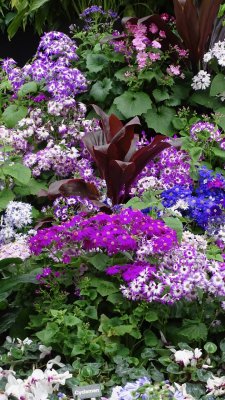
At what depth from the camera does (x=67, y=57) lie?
4.17m

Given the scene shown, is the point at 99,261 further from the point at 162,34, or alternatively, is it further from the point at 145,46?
the point at 162,34

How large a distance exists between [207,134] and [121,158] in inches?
19.0

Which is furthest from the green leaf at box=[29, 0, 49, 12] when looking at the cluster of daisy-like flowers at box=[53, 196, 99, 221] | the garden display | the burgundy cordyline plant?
the cluster of daisy-like flowers at box=[53, 196, 99, 221]

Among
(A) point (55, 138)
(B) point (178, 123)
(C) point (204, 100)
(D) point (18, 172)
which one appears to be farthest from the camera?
(C) point (204, 100)

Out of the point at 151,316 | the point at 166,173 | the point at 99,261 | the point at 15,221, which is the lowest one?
the point at 166,173

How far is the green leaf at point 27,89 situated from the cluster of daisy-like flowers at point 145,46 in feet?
1.82

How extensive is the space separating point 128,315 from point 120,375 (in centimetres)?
34

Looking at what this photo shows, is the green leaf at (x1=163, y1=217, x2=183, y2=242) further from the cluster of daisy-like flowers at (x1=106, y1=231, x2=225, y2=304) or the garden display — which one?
the cluster of daisy-like flowers at (x1=106, y1=231, x2=225, y2=304)

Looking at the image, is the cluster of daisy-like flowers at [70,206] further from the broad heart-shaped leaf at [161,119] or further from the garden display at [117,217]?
the broad heart-shaped leaf at [161,119]

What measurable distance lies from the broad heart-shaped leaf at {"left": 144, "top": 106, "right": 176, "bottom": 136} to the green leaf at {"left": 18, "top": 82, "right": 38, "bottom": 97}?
0.68 m

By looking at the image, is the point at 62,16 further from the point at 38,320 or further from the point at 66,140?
the point at 38,320

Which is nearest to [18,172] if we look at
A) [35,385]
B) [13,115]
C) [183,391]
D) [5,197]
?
[5,197]

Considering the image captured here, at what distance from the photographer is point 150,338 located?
241 centimetres

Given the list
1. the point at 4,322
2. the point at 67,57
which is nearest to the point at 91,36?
the point at 67,57
